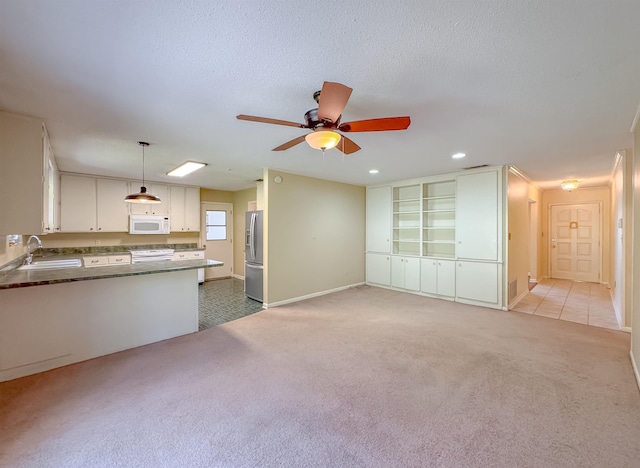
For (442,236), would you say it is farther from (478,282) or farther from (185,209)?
(185,209)

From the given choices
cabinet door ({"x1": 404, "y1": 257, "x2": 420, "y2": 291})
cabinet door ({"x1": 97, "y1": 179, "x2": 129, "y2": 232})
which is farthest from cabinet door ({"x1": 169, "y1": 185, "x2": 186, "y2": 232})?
cabinet door ({"x1": 404, "y1": 257, "x2": 420, "y2": 291})

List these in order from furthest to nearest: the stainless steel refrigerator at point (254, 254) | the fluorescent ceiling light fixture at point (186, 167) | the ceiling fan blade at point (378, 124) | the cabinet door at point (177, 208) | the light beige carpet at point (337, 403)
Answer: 1. the cabinet door at point (177, 208)
2. the stainless steel refrigerator at point (254, 254)
3. the fluorescent ceiling light fixture at point (186, 167)
4. the ceiling fan blade at point (378, 124)
5. the light beige carpet at point (337, 403)

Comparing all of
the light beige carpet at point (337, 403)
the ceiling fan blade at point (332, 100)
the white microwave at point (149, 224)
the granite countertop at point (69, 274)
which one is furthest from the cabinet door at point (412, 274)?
the white microwave at point (149, 224)

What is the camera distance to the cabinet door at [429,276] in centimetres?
558

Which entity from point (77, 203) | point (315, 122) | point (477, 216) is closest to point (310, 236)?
point (477, 216)

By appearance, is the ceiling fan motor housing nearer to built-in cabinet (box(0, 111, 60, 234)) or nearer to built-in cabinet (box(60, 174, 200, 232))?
built-in cabinet (box(0, 111, 60, 234))

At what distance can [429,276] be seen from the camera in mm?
5672

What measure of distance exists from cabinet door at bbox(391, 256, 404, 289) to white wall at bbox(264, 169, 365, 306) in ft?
2.61

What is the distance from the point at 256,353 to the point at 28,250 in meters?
4.43

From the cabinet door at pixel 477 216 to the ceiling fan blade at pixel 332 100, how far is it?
13.1 ft

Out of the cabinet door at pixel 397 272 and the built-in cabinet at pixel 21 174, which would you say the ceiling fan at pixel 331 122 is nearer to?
the built-in cabinet at pixel 21 174

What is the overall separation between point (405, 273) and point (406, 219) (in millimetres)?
1217

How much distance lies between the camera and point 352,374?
8.71ft

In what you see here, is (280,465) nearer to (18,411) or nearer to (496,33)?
(18,411)
